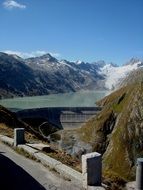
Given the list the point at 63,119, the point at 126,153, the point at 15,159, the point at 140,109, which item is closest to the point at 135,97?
the point at 140,109

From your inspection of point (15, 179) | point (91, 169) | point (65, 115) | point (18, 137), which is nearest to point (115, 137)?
point (65, 115)

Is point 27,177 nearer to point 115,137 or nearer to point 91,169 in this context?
point 91,169

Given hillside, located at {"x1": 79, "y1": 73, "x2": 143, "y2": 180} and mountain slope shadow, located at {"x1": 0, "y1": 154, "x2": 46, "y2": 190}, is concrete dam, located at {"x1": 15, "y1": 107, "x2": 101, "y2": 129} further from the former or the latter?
mountain slope shadow, located at {"x1": 0, "y1": 154, "x2": 46, "y2": 190}

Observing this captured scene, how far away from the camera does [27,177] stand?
50.6 feet

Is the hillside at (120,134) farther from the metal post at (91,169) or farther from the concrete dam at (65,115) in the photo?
the metal post at (91,169)

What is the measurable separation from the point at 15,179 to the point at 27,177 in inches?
23.7

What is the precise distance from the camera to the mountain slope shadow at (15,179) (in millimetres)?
14070

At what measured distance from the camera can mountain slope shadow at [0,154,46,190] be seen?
46.2 ft

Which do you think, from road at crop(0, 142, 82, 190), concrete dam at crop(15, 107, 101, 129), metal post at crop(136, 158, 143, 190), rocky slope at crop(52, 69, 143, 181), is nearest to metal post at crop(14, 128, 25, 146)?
road at crop(0, 142, 82, 190)

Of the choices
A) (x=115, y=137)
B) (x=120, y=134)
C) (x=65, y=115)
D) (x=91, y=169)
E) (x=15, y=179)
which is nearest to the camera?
(x=91, y=169)

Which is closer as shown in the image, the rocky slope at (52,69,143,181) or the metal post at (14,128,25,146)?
the metal post at (14,128,25,146)

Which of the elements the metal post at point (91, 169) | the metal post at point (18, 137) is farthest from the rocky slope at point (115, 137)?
the metal post at point (91, 169)

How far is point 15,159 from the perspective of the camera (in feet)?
60.7

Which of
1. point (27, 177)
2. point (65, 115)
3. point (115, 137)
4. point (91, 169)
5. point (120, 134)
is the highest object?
point (91, 169)
